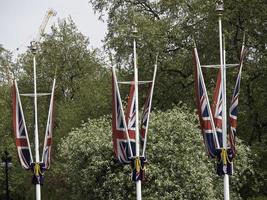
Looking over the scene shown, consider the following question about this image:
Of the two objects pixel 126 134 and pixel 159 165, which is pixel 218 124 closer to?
pixel 126 134

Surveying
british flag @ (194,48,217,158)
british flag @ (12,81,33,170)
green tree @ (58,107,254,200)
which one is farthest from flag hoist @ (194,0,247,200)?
british flag @ (12,81,33,170)

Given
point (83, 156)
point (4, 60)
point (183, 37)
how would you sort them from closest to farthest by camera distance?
1. point (83, 156)
2. point (183, 37)
3. point (4, 60)

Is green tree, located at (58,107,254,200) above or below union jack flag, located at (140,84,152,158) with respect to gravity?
below

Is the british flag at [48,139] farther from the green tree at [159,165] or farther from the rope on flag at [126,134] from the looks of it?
the green tree at [159,165]

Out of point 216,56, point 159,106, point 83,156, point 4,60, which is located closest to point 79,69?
→ point 4,60

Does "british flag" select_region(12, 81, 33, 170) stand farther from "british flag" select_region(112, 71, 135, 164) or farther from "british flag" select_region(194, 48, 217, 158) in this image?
"british flag" select_region(194, 48, 217, 158)

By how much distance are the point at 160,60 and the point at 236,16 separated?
18.4ft

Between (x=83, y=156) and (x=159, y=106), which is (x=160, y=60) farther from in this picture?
(x=83, y=156)

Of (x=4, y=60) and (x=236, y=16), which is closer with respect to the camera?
(x=236, y=16)

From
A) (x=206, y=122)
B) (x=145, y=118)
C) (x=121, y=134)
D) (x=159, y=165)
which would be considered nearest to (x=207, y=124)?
(x=206, y=122)

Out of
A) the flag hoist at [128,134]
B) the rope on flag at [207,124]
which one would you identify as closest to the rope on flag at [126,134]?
the flag hoist at [128,134]

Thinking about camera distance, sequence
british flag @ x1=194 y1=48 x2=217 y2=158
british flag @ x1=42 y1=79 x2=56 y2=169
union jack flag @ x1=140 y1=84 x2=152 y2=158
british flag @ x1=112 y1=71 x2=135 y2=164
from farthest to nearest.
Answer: british flag @ x1=42 y1=79 x2=56 y2=169, union jack flag @ x1=140 y1=84 x2=152 y2=158, british flag @ x1=112 y1=71 x2=135 y2=164, british flag @ x1=194 y1=48 x2=217 y2=158

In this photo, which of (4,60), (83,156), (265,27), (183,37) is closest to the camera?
(83,156)

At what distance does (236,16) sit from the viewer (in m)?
39.0
